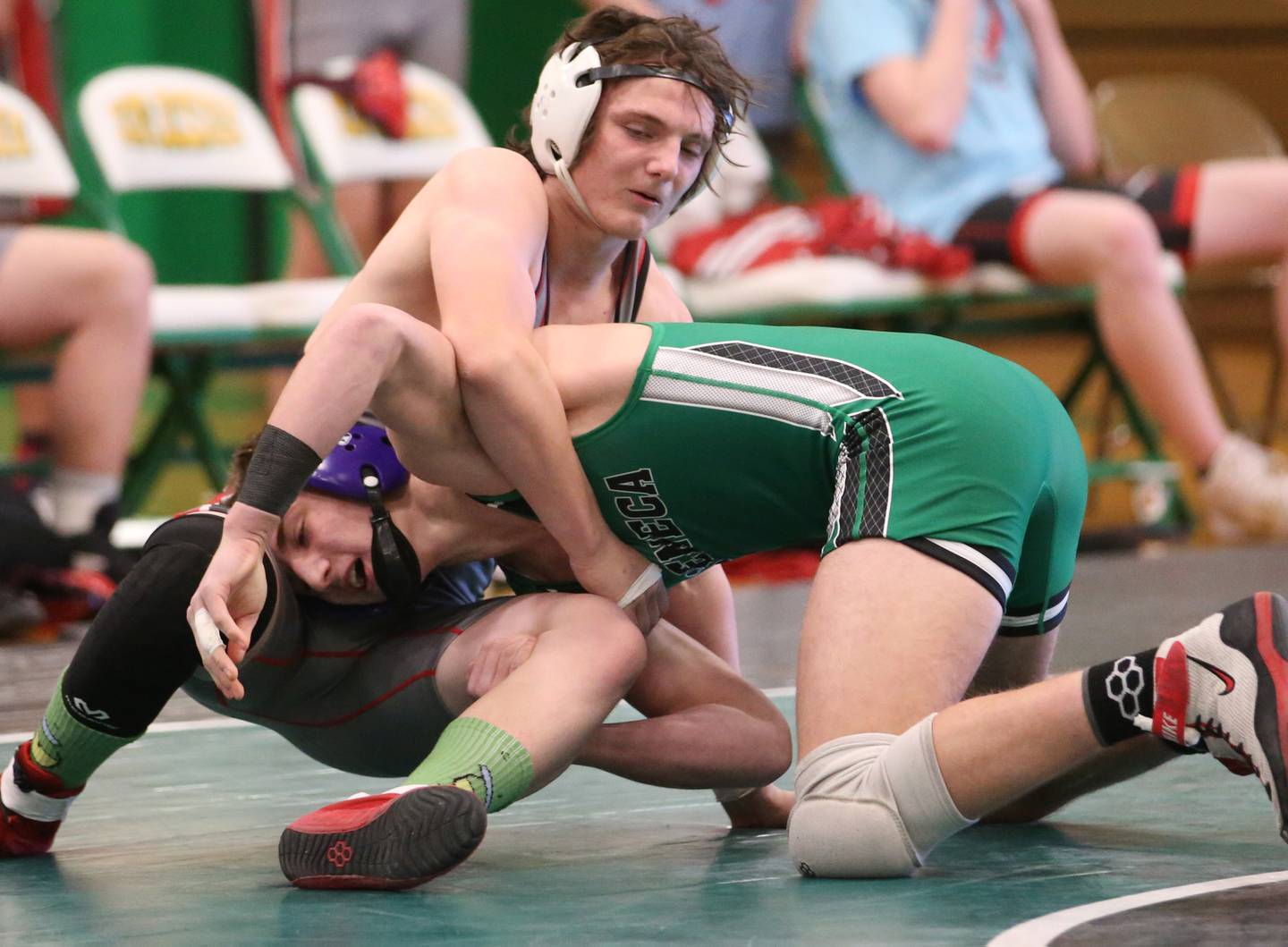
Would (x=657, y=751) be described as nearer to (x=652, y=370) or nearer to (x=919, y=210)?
(x=652, y=370)

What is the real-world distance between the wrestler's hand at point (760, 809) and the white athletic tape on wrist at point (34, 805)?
826mm

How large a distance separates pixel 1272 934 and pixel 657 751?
81 centimetres

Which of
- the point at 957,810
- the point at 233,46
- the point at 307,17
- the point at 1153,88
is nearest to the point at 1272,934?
the point at 957,810

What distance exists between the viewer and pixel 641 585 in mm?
2395

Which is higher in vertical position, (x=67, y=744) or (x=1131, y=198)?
(x=1131, y=198)

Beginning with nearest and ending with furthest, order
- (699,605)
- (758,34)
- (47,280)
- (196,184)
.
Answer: (699,605)
(47,280)
(196,184)
(758,34)

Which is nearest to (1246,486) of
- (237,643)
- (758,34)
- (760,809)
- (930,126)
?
(930,126)

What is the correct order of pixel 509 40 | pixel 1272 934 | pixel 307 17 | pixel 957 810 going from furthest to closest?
pixel 509 40, pixel 307 17, pixel 957 810, pixel 1272 934

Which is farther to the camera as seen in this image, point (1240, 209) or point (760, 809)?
point (1240, 209)

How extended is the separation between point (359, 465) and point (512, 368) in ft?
1.01

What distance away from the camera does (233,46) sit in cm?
777

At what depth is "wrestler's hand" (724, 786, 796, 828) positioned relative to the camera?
100.0 inches

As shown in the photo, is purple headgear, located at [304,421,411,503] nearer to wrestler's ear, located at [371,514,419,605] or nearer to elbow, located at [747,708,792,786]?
wrestler's ear, located at [371,514,419,605]

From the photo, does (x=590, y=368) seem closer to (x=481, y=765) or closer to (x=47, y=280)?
(x=481, y=765)
